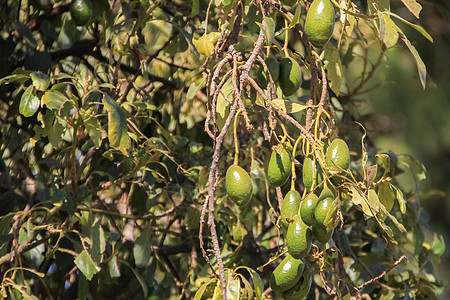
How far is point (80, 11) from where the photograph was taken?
151cm

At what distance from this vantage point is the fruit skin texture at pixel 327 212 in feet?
2.64

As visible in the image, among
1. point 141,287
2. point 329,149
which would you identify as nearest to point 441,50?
point 329,149

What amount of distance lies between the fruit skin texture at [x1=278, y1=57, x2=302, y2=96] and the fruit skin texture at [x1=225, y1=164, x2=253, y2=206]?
0.18 meters

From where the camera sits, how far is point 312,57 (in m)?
0.99

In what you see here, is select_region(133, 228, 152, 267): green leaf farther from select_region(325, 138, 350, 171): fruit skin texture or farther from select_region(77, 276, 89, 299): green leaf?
select_region(325, 138, 350, 171): fruit skin texture

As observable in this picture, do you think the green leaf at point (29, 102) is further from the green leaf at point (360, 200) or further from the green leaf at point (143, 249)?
the green leaf at point (360, 200)

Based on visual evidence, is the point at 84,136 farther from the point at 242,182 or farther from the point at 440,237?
the point at 440,237

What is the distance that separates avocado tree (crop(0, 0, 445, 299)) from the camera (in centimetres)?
100

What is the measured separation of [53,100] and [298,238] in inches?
24.3

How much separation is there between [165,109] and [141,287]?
1.72 feet

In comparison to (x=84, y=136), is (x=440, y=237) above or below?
below

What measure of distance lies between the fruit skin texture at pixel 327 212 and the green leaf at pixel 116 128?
0.48 m

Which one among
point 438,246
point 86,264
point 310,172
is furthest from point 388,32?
point 438,246

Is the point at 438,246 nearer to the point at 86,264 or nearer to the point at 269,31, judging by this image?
the point at 86,264
